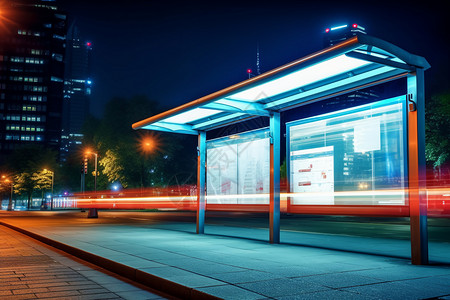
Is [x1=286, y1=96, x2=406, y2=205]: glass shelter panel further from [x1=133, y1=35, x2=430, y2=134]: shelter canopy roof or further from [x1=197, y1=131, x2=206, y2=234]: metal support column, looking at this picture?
[x1=197, y1=131, x2=206, y2=234]: metal support column

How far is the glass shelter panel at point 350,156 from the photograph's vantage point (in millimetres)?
9375

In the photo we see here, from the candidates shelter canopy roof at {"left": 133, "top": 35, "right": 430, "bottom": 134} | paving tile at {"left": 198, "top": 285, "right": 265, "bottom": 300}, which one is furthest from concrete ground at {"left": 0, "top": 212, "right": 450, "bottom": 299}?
shelter canopy roof at {"left": 133, "top": 35, "right": 430, "bottom": 134}

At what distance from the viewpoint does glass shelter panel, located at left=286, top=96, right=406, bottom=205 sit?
9375 millimetres

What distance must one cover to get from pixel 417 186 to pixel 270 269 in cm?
294

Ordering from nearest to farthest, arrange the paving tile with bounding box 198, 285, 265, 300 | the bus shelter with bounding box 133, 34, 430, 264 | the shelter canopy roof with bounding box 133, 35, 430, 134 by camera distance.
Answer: the paving tile with bounding box 198, 285, 265, 300, the shelter canopy roof with bounding box 133, 35, 430, 134, the bus shelter with bounding box 133, 34, 430, 264

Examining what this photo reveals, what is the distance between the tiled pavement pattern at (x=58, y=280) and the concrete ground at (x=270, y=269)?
0.31 meters

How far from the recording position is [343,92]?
10164 mm

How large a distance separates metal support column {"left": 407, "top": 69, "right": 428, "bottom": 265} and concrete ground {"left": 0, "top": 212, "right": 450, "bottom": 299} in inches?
14.2

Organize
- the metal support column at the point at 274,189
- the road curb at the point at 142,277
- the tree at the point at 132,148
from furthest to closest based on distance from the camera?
the tree at the point at 132,148 < the metal support column at the point at 274,189 < the road curb at the point at 142,277

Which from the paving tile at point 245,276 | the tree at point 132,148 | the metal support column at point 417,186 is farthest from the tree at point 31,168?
the metal support column at point 417,186

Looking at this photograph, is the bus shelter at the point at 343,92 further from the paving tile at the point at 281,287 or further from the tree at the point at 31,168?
the tree at the point at 31,168

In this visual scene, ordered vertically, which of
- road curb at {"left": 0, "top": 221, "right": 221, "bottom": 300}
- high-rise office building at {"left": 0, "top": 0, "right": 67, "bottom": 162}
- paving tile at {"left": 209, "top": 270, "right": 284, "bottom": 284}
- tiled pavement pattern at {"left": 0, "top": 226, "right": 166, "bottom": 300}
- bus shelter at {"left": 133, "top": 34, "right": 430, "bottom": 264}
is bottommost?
tiled pavement pattern at {"left": 0, "top": 226, "right": 166, "bottom": 300}

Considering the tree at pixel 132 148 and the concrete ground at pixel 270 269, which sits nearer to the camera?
the concrete ground at pixel 270 269

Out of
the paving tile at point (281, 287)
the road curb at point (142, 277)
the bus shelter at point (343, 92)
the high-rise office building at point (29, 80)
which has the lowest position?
the road curb at point (142, 277)
